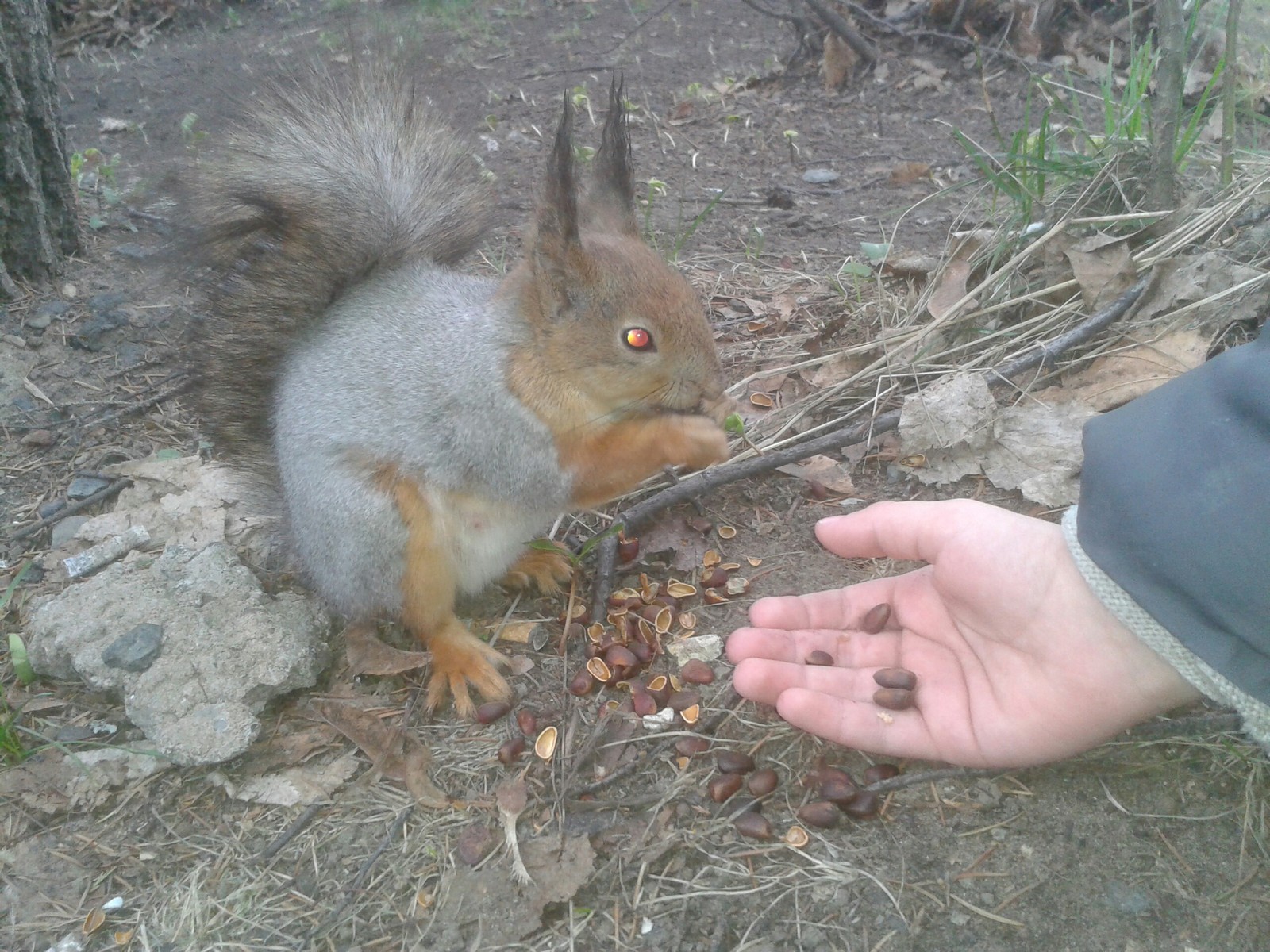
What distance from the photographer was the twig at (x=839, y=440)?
2.45 m

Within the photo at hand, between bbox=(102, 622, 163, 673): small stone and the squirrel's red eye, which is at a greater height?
the squirrel's red eye

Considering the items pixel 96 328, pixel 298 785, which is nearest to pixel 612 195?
pixel 298 785

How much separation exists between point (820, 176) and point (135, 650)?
10.5 ft

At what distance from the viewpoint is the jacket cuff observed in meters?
1.38

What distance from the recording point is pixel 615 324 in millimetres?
1976

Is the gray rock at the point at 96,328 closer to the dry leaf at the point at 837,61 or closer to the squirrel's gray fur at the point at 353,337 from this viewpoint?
the squirrel's gray fur at the point at 353,337

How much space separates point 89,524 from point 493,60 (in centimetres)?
382

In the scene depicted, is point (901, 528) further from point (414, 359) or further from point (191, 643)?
point (191, 643)

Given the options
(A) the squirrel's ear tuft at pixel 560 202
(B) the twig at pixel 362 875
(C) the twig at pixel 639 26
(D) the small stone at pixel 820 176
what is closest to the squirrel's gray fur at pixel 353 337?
(A) the squirrel's ear tuft at pixel 560 202

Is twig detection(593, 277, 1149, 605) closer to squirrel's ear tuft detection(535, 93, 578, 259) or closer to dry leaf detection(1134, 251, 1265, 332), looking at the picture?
dry leaf detection(1134, 251, 1265, 332)

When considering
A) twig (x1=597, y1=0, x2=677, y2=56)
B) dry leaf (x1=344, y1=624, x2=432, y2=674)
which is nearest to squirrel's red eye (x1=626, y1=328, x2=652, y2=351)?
dry leaf (x1=344, y1=624, x2=432, y2=674)

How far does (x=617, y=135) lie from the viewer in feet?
6.61

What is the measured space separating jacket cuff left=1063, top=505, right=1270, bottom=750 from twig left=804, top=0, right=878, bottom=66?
4.03 meters

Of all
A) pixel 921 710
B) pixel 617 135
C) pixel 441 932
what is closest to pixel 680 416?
pixel 617 135
